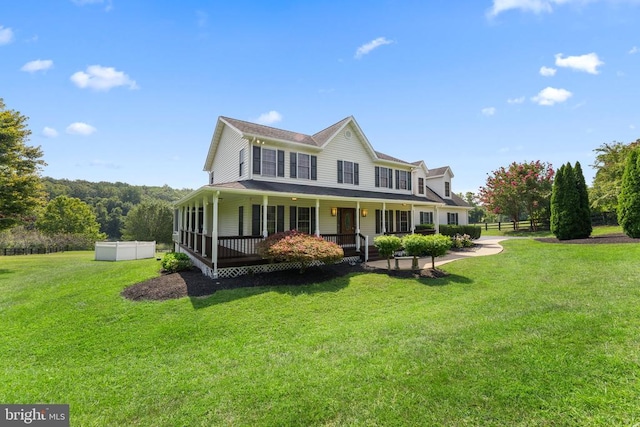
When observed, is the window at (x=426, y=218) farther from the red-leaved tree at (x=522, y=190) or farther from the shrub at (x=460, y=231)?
the red-leaved tree at (x=522, y=190)

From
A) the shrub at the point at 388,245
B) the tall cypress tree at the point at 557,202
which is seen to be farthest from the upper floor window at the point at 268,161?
the tall cypress tree at the point at 557,202

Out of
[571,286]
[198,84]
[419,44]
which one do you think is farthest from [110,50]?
[571,286]

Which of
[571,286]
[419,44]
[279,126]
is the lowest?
[571,286]

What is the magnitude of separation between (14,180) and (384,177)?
24285 millimetres

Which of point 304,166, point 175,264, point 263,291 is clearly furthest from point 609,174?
point 175,264

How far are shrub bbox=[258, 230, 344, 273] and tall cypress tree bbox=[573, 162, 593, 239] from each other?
15169 millimetres

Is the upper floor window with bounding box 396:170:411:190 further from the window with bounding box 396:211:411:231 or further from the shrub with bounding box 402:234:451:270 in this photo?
the shrub with bounding box 402:234:451:270

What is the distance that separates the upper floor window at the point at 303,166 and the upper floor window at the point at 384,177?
16.2 feet

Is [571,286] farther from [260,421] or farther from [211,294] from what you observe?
[211,294]

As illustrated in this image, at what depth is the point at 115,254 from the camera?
18984mm

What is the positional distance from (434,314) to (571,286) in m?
4.82

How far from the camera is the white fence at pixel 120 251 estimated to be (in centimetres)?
1895

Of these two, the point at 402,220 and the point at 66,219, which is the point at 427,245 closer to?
the point at 402,220

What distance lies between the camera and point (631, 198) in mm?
12562
